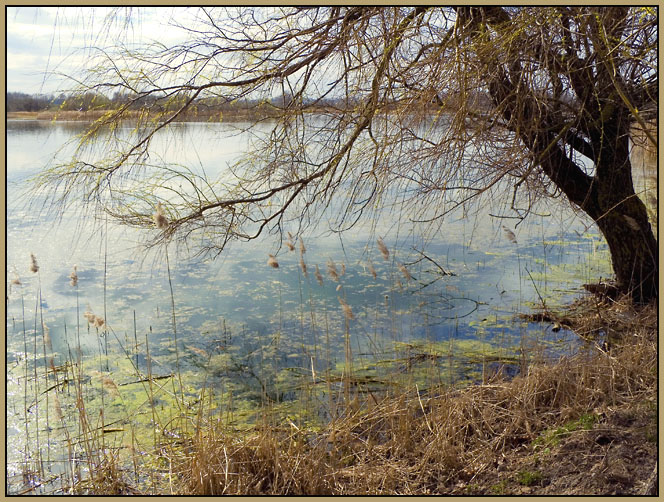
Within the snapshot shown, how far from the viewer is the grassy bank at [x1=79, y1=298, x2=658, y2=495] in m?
2.14

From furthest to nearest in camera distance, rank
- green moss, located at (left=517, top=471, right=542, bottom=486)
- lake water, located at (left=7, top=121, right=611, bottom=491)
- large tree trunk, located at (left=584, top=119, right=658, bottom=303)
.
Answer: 1. large tree trunk, located at (left=584, top=119, right=658, bottom=303)
2. lake water, located at (left=7, top=121, right=611, bottom=491)
3. green moss, located at (left=517, top=471, right=542, bottom=486)

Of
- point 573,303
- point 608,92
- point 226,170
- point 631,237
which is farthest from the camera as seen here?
point 573,303

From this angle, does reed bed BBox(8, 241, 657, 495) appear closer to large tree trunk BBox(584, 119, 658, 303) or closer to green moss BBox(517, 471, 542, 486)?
green moss BBox(517, 471, 542, 486)

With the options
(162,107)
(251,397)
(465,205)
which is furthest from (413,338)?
(162,107)

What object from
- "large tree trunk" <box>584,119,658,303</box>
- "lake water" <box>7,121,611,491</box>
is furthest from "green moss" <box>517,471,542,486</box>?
"large tree trunk" <box>584,119,658,303</box>

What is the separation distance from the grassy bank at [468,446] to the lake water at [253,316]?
0.91ft

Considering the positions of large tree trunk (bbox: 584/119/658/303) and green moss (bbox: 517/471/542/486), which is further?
large tree trunk (bbox: 584/119/658/303)

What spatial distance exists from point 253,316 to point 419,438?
210 centimetres

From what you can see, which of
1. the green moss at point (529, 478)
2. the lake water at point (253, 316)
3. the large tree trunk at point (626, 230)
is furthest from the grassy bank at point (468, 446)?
the large tree trunk at point (626, 230)

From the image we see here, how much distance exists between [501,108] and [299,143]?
52.3 inches

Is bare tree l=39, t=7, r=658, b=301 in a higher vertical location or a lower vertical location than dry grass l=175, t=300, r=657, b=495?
higher

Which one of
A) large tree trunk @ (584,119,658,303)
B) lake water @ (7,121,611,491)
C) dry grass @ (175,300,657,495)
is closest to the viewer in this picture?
dry grass @ (175,300,657,495)

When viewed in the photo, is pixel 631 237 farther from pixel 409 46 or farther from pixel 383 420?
pixel 383 420

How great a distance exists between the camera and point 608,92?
358cm
